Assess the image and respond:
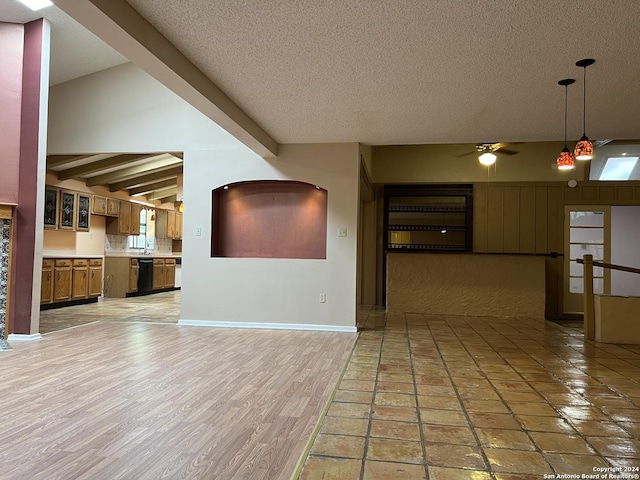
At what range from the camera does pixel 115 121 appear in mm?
6156

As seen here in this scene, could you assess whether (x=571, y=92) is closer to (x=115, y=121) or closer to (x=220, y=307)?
(x=220, y=307)

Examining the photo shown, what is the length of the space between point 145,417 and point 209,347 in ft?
6.52

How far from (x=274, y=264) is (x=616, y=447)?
14.0 ft

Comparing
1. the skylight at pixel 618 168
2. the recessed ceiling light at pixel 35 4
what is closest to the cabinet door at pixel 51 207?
the recessed ceiling light at pixel 35 4

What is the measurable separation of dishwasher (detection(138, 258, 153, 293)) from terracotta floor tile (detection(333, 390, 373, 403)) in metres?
7.89

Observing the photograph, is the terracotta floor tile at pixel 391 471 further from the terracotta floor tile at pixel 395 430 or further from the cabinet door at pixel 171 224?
the cabinet door at pixel 171 224

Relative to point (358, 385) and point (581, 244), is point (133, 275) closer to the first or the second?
point (358, 385)

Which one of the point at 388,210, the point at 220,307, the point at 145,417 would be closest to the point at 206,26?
the point at 145,417

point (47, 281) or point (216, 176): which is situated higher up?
point (216, 176)

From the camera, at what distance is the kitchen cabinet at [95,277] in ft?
27.9

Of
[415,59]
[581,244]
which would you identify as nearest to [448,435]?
[415,59]

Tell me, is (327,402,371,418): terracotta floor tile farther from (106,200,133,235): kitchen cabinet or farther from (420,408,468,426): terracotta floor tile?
(106,200,133,235): kitchen cabinet

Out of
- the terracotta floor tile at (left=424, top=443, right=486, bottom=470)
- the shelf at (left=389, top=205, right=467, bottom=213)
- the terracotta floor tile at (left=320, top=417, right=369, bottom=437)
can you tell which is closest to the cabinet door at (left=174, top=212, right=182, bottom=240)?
the shelf at (left=389, top=205, right=467, bottom=213)

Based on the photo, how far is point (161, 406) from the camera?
2.77 metres
